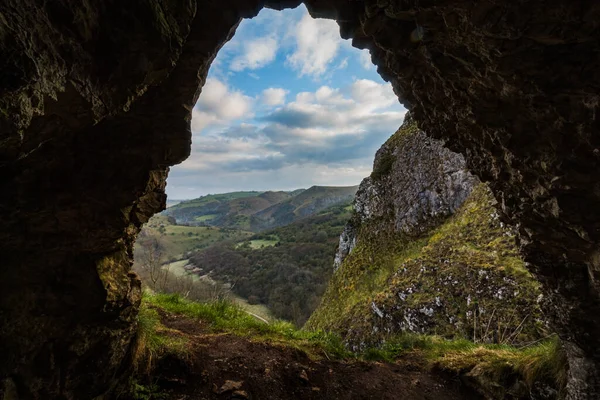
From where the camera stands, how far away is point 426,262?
1548cm

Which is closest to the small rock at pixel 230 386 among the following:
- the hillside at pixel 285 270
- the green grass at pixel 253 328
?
the green grass at pixel 253 328

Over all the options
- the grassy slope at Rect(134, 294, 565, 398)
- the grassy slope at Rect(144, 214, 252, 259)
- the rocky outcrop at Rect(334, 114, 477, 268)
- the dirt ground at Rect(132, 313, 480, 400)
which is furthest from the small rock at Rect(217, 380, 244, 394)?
the grassy slope at Rect(144, 214, 252, 259)

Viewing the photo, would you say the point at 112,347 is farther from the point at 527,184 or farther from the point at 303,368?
the point at 527,184

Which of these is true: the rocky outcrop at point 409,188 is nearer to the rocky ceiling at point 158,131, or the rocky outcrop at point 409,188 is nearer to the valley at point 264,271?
the valley at point 264,271

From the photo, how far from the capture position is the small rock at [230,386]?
243 inches

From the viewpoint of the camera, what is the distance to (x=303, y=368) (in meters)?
7.55

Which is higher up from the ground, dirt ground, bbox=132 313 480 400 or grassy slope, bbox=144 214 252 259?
dirt ground, bbox=132 313 480 400

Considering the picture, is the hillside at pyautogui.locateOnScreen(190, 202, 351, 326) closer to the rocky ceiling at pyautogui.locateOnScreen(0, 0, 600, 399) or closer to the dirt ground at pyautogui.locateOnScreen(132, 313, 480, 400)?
the dirt ground at pyautogui.locateOnScreen(132, 313, 480, 400)

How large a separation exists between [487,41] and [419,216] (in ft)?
61.7

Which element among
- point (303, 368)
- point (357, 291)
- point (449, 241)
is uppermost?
point (449, 241)

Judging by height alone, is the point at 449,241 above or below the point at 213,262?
above

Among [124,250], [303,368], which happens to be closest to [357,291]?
[303,368]

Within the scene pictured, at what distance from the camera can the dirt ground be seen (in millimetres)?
6285

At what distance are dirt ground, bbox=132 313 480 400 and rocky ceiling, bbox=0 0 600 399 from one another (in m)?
1.54
